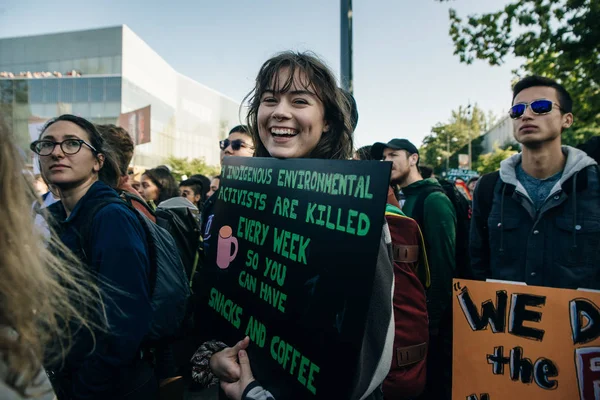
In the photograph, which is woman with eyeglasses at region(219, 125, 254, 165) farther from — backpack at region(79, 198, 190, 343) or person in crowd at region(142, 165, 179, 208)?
person in crowd at region(142, 165, 179, 208)

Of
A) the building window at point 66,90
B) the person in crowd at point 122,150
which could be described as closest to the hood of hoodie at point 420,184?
the person in crowd at point 122,150

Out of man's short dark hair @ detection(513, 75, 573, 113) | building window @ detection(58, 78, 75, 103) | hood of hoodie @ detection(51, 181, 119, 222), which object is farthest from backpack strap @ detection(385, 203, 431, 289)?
building window @ detection(58, 78, 75, 103)

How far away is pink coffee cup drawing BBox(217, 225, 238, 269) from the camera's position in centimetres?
145

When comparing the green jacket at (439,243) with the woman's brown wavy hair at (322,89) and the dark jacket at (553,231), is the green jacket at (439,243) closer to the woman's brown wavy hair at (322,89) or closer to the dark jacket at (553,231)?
the dark jacket at (553,231)

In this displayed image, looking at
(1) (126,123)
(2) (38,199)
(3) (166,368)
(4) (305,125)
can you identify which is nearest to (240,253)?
(4) (305,125)

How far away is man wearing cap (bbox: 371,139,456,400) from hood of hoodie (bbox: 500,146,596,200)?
71cm

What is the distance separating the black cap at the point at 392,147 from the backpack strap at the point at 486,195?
1672mm

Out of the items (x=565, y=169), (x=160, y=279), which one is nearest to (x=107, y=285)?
(x=160, y=279)

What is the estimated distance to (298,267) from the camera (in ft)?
3.91

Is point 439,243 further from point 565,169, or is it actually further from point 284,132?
point 284,132

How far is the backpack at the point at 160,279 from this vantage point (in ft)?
6.03

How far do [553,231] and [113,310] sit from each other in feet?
7.38

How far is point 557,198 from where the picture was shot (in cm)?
219

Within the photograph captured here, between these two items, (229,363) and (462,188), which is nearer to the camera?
(229,363)
